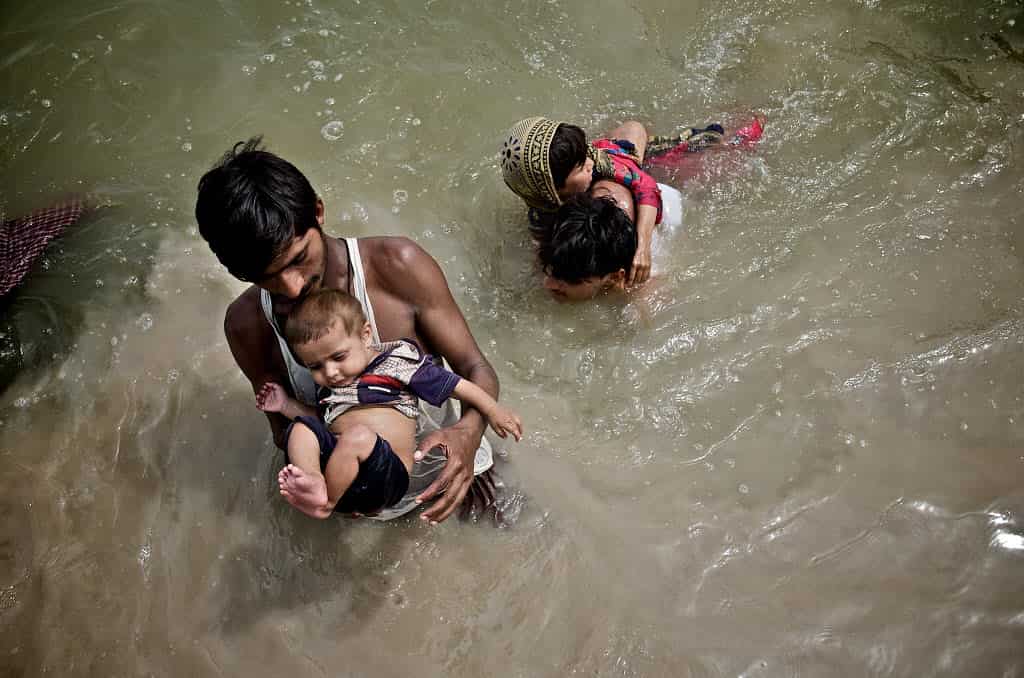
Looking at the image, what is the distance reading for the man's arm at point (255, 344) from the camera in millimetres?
2350

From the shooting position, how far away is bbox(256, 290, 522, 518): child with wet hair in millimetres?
2062

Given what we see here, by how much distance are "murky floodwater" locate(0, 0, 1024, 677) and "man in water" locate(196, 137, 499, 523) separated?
61 centimetres

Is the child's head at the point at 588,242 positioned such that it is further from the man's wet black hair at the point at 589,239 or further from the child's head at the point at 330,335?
the child's head at the point at 330,335

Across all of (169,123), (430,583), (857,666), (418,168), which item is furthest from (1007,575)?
(169,123)

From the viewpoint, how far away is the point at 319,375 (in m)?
2.23

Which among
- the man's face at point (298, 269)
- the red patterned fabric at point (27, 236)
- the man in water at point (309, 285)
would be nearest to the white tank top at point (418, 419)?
the man in water at point (309, 285)

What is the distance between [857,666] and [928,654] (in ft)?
0.74

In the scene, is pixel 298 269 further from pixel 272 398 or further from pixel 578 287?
pixel 578 287

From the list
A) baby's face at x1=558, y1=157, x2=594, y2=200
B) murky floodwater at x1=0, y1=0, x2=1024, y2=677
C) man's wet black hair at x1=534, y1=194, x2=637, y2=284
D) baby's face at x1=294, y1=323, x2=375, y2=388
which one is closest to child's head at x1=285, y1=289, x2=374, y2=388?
baby's face at x1=294, y1=323, x2=375, y2=388

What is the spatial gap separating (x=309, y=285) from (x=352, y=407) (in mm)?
377

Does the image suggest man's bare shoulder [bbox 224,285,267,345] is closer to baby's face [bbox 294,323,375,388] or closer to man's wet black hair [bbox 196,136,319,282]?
baby's face [bbox 294,323,375,388]

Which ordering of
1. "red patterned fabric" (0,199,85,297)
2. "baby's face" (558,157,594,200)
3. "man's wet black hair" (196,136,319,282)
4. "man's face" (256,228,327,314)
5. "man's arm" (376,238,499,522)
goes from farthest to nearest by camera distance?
"red patterned fabric" (0,199,85,297) → "baby's face" (558,157,594,200) → "man's arm" (376,238,499,522) → "man's face" (256,228,327,314) → "man's wet black hair" (196,136,319,282)

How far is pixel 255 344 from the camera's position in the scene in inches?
94.5

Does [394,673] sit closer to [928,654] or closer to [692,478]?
[692,478]
